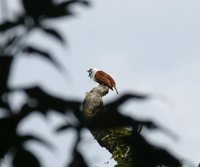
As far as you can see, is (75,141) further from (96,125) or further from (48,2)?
(48,2)

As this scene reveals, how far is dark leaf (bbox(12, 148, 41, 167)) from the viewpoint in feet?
4.53

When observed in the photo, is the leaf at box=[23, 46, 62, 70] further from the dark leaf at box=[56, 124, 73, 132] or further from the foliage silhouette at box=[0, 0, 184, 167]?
the dark leaf at box=[56, 124, 73, 132]

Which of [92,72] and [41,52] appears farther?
[92,72]

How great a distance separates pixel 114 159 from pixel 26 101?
10289mm

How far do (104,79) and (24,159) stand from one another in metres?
14.0

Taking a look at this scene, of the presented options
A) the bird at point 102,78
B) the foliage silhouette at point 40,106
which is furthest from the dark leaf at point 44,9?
the bird at point 102,78

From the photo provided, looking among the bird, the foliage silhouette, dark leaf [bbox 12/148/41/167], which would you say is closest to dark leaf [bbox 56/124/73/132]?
the foliage silhouette

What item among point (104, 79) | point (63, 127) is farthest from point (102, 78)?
point (63, 127)

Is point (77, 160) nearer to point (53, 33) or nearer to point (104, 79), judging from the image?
point (53, 33)

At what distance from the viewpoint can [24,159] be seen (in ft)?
4.55

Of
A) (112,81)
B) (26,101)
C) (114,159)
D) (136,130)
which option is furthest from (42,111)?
(112,81)

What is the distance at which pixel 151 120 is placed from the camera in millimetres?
1477

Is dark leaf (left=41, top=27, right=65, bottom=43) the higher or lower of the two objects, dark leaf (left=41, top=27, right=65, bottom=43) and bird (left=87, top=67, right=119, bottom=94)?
the lower

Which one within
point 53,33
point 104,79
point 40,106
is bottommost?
point 40,106
